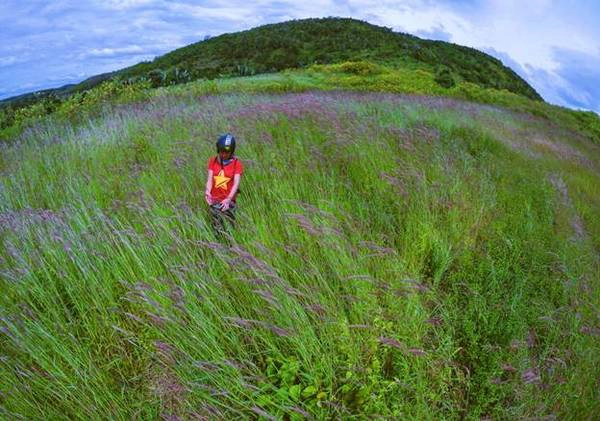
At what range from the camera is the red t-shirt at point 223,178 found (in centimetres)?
367

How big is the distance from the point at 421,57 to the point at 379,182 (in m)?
38.8

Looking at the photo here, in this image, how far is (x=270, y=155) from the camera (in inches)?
195

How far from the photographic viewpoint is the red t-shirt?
12.0ft

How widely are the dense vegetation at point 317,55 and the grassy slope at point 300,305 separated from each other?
2705 cm

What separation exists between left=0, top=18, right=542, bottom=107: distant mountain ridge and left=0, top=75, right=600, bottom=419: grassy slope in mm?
27254

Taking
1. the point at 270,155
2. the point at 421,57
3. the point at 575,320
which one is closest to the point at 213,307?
the point at 575,320

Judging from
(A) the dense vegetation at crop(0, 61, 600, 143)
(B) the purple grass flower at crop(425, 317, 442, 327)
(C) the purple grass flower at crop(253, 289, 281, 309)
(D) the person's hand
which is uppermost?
(A) the dense vegetation at crop(0, 61, 600, 143)

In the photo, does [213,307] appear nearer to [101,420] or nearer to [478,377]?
[101,420]

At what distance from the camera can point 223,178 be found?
369 centimetres

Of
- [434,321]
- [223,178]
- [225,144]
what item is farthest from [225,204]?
[434,321]

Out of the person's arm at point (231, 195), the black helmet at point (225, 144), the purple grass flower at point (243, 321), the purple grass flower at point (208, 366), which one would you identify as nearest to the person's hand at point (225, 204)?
the person's arm at point (231, 195)

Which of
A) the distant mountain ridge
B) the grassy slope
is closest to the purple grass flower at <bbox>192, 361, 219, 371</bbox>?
the grassy slope

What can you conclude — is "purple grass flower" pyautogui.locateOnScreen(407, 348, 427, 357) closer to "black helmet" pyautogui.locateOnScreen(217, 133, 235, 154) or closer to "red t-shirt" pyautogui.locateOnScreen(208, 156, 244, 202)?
"red t-shirt" pyautogui.locateOnScreen(208, 156, 244, 202)

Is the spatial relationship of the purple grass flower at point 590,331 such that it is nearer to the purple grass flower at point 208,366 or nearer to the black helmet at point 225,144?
the purple grass flower at point 208,366
